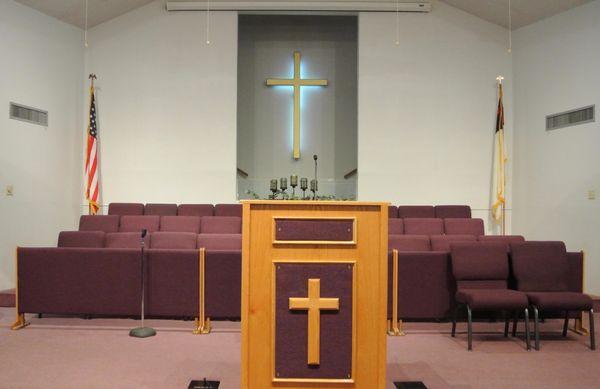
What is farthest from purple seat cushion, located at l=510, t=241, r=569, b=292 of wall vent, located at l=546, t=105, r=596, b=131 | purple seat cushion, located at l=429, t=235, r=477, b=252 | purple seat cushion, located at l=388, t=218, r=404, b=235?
wall vent, located at l=546, t=105, r=596, b=131

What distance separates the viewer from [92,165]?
8289 mm

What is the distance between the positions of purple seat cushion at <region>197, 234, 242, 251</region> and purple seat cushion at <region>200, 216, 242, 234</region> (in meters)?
1.04

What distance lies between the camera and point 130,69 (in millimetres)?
8852

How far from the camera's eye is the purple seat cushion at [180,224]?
7.16 meters

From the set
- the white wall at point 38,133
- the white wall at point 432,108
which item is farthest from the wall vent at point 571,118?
the white wall at point 38,133

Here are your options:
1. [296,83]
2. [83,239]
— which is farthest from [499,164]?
[83,239]

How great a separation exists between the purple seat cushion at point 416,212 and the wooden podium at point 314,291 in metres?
5.90

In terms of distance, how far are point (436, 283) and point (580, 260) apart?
1.53m

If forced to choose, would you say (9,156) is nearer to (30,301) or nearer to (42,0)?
(42,0)

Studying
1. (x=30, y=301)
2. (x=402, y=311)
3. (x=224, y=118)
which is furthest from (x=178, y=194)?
(x=402, y=311)

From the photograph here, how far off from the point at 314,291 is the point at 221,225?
4990 mm

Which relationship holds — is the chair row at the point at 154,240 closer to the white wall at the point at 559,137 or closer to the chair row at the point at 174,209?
the chair row at the point at 174,209

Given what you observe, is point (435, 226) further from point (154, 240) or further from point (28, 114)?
point (28, 114)

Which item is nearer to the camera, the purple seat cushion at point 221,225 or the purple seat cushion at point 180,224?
the purple seat cushion at point 221,225
